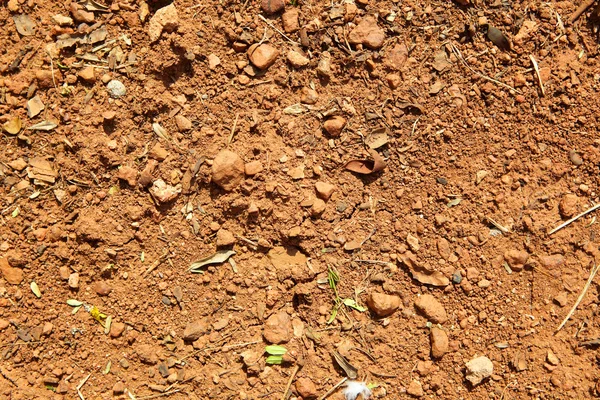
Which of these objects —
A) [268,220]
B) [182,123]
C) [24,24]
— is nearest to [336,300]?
[268,220]

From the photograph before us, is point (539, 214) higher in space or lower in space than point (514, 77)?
lower

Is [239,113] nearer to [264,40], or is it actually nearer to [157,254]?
[264,40]

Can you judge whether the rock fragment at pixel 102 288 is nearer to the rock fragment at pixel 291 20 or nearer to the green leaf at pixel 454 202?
the rock fragment at pixel 291 20

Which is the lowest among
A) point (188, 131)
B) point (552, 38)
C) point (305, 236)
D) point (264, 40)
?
point (305, 236)

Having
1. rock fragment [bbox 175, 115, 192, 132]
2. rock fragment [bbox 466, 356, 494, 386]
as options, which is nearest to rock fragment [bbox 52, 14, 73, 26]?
rock fragment [bbox 175, 115, 192, 132]

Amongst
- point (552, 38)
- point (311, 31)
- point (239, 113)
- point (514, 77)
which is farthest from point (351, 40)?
point (552, 38)

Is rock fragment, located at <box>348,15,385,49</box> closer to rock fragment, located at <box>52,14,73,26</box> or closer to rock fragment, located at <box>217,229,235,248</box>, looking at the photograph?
rock fragment, located at <box>217,229,235,248</box>

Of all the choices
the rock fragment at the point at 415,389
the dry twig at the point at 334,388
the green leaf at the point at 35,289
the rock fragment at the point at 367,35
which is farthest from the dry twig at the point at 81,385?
the rock fragment at the point at 367,35
